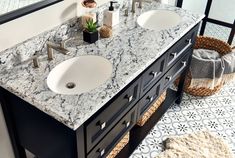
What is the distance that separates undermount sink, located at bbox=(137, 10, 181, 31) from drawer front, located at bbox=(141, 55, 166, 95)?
34 cm

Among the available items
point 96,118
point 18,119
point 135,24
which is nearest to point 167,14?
point 135,24

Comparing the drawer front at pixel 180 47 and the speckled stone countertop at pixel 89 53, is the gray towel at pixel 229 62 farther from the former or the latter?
the speckled stone countertop at pixel 89 53

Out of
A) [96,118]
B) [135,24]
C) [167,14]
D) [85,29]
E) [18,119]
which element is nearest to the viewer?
[96,118]

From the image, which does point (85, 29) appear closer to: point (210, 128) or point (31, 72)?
point (31, 72)

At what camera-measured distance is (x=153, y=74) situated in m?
1.67

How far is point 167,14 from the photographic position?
80.6 inches

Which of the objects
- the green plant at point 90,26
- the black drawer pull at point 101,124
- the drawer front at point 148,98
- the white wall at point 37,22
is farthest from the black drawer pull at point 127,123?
the white wall at point 37,22

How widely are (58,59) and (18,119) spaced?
365mm

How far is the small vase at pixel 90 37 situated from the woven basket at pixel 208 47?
1136 mm

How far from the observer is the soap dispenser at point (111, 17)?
1.73 m

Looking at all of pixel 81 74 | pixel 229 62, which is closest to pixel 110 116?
pixel 81 74

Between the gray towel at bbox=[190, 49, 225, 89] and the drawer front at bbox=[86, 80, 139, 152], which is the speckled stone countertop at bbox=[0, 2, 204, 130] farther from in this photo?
the gray towel at bbox=[190, 49, 225, 89]

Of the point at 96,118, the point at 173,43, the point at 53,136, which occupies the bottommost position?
the point at 53,136

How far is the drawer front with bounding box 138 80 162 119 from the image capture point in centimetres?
172
